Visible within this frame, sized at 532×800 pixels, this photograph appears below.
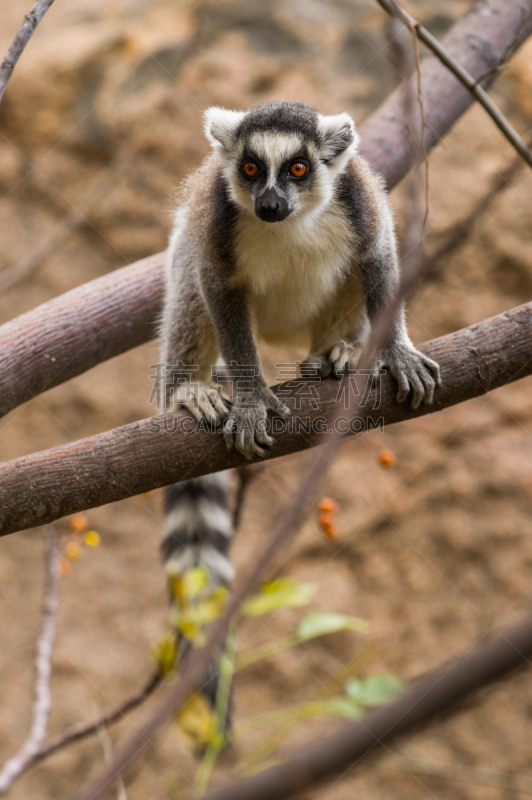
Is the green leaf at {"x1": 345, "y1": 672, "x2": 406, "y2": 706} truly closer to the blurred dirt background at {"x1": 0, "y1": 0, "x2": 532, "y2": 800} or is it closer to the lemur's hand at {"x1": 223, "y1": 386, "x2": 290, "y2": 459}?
the lemur's hand at {"x1": 223, "y1": 386, "x2": 290, "y2": 459}

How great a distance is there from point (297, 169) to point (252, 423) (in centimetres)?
94

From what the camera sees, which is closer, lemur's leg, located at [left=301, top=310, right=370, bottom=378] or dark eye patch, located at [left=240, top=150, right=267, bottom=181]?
dark eye patch, located at [left=240, top=150, right=267, bottom=181]

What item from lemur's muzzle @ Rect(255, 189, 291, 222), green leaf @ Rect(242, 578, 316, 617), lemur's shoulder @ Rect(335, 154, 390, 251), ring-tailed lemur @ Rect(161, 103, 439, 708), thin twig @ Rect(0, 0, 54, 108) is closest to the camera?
thin twig @ Rect(0, 0, 54, 108)

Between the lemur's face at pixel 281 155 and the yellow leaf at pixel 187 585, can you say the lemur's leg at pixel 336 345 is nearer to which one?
the lemur's face at pixel 281 155

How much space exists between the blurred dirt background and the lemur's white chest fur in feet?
6.21

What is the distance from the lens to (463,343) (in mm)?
2461

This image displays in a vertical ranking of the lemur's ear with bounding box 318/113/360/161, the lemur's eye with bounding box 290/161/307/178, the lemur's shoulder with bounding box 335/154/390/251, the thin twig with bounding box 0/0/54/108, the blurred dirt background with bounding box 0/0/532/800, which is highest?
Result: the thin twig with bounding box 0/0/54/108

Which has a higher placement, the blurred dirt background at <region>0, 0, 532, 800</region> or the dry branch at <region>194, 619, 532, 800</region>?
the dry branch at <region>194, 619, 532, 800</region>

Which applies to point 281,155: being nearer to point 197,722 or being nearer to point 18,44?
point 18,44

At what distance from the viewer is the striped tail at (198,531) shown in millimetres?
3203

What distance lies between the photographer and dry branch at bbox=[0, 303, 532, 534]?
236 centimetres

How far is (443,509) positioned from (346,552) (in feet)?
2.33

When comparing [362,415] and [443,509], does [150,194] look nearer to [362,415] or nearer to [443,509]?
[443,509]

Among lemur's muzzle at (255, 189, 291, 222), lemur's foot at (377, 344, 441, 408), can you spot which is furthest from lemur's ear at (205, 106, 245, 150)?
lemur's foot at (377, 344, 441, 408)
